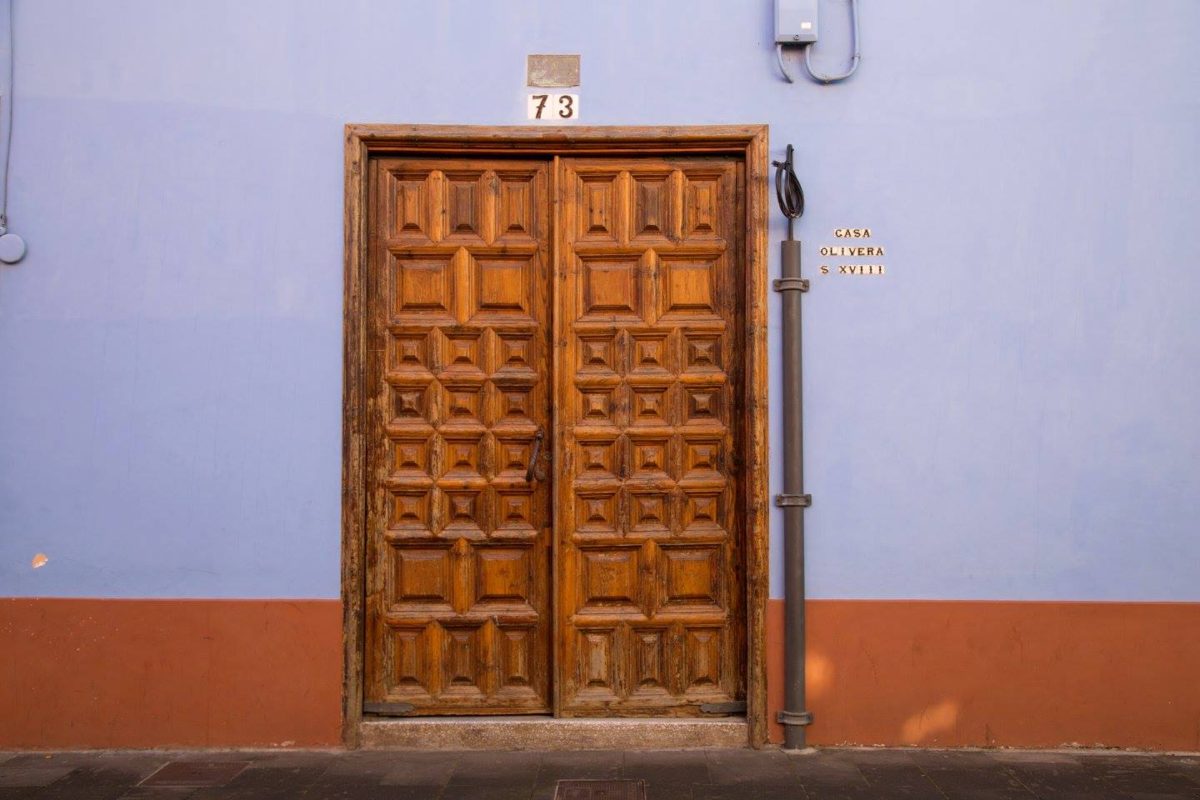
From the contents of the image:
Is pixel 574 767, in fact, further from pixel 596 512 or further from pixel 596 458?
pixel 596 458

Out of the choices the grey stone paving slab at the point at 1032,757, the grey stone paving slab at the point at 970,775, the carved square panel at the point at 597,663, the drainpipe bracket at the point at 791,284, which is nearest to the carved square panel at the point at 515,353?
the drainpipe bracket at the point at 791,284

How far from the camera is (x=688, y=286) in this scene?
5.27 meters

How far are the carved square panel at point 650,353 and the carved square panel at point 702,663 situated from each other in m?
1.32

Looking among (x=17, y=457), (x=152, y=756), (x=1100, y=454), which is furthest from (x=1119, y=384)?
(x=17, y=457)

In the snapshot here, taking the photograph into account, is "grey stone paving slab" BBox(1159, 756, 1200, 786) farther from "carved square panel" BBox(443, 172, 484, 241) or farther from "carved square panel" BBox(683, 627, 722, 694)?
"carved square panel" BBox(443, 172, 484, 241)

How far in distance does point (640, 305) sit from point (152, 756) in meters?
3.23

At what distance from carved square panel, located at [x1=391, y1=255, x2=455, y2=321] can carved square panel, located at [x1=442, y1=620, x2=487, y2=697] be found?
1.57 m

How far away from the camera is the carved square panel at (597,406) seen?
5.26m

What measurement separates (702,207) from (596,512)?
5.34ft

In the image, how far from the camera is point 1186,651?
5070mm

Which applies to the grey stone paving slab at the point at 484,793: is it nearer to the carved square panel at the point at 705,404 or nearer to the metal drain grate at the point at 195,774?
the metal drain grate at the point at 195,774

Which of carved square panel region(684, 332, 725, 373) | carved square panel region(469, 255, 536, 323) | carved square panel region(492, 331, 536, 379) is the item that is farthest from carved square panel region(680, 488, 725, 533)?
carved square panel region(469, 255, 536, 323)

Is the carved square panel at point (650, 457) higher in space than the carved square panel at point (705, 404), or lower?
lower

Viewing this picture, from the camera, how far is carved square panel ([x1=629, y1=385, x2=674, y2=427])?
5.26m
